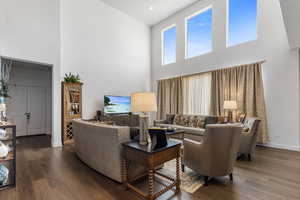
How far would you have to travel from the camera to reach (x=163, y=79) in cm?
690

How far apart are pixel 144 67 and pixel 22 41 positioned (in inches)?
182

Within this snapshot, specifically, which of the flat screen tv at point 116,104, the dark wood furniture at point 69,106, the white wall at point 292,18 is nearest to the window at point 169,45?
the flat screen tv at point 116,104

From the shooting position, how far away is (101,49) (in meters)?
5.78

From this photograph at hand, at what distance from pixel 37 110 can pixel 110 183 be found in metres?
5.63

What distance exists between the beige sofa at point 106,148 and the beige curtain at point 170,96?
417 centimetres

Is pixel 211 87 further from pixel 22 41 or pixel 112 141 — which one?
pixel 22 41

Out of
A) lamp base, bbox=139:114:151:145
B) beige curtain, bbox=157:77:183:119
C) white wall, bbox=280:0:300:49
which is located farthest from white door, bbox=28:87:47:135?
white wall, bbox=280:0:300:49

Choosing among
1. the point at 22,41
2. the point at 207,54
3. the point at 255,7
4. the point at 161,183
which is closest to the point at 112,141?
the point at 161,183

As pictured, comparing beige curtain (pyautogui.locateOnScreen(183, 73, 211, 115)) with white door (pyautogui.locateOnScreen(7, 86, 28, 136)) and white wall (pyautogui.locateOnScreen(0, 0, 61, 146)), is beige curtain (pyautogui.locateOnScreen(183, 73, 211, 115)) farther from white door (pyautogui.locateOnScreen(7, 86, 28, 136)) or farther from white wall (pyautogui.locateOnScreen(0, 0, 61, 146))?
white door (pyautogui.locateOnScreen(7, 86, 28, 136))

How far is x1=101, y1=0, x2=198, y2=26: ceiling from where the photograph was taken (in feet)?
18.7

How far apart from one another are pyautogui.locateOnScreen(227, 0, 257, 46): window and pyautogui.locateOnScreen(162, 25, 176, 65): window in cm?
236

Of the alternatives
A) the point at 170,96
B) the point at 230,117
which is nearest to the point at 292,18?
the point at 230,117

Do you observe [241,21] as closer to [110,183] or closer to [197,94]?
[197,94]

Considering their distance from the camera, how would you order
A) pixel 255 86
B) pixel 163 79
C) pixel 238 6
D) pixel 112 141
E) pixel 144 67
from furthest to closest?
pixel 144 67, pixel 163 79, pixel 238 6, pixel 255 86, pixel 112 141
